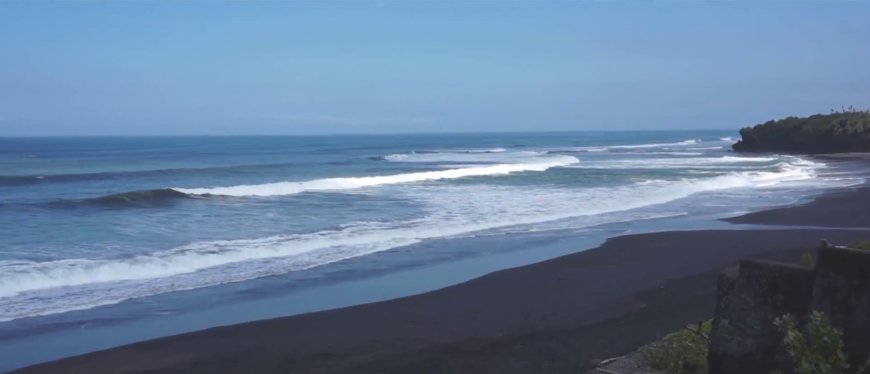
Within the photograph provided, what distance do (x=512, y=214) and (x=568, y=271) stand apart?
8760 millimetres

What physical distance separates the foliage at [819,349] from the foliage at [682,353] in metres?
0.95

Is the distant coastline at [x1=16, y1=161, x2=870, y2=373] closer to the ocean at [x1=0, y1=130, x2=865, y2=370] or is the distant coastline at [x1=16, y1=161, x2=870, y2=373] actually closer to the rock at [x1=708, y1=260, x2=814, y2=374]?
the ocean at [x1=0, y1=130, x2=865, y2=370]

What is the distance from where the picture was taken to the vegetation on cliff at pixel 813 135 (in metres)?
58.1

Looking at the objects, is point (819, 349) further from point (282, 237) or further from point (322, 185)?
point (322, 185)

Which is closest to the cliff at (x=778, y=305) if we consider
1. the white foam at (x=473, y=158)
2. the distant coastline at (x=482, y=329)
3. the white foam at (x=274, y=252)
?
the distant coastline at (x=482, y=329)

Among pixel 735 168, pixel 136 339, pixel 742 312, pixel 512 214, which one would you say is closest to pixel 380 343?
pixel 136 339

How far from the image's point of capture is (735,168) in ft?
139

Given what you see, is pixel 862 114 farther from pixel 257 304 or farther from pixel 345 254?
pixel 257 304

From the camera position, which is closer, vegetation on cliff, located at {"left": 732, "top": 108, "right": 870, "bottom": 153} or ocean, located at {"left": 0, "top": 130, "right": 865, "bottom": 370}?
ocean, located at {"left": 0, "top": 130, "right": 865, "bottom": 370}

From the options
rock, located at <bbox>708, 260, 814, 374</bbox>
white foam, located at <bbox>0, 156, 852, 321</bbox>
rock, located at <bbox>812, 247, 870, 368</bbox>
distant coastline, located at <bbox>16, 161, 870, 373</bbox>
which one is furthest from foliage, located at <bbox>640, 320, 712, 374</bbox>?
white foam, located at <bbox>0, 156, 852, 321</bbox>

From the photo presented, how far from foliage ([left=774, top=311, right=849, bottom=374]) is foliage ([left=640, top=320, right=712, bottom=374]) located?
946 millimetres

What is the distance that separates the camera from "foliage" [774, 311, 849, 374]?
5.02 m

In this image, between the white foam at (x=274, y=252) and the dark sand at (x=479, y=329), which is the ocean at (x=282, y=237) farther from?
the dark sand at (x=479, y=329)

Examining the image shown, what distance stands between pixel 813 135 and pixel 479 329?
58812 millimetres
